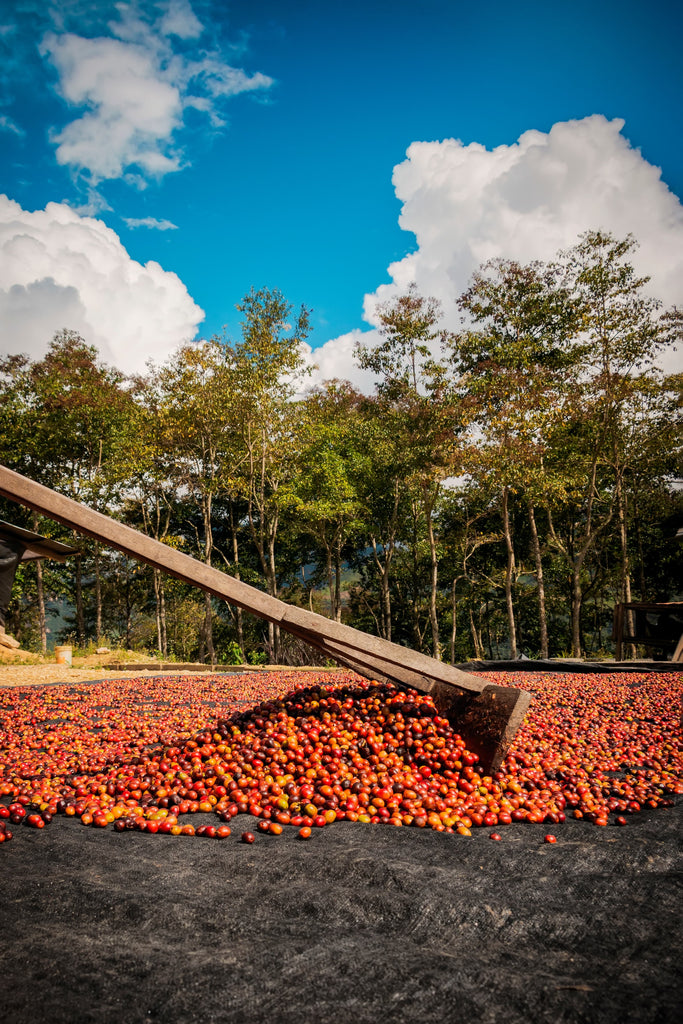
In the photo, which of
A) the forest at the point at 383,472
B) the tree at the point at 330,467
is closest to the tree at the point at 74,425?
the forest at the point at 383,472

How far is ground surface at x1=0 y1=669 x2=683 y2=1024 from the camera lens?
49.6 inches

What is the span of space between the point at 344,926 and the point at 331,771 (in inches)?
47.9

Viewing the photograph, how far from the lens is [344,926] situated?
1644 millimetres

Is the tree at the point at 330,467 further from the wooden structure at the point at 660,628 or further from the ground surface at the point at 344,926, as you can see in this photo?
the ground surface at the point at 344,926

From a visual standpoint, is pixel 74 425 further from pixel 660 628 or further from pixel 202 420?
pixel 660 628

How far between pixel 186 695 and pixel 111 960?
5114 millimetres

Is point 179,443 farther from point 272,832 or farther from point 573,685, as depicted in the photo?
point 272,832

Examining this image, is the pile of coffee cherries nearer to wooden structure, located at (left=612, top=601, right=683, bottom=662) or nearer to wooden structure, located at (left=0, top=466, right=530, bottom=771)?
wooden structure, located at (left=0, top=466, right=530, bottom=771)

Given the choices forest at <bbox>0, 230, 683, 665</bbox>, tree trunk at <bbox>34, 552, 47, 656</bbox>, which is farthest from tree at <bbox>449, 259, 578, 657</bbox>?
tree trunk at <bbox>34, 552, 47, 656</bbox>

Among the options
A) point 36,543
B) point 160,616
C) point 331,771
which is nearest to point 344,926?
point 331,771

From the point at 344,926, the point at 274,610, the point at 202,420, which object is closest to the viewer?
the point at 344,926

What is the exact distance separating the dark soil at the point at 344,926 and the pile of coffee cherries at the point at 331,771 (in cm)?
14

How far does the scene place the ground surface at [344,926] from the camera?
1260mm

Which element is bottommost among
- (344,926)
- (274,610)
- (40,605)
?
(344,926)
